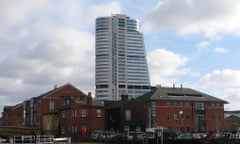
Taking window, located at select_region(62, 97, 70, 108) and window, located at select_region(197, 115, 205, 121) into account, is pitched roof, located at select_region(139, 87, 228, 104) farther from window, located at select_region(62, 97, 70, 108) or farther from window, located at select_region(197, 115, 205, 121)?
window, located at select_region(62, 97, 70, 108)

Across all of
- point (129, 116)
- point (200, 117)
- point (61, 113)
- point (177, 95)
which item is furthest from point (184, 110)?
point (61, 113)

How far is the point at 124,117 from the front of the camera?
8938 cm

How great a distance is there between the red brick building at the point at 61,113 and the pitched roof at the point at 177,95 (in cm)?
1597

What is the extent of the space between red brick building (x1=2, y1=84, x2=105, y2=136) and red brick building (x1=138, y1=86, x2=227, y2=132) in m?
16.1

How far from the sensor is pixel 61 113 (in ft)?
305

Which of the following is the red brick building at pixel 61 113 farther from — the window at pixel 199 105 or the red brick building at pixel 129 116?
the window at pixel 199 105

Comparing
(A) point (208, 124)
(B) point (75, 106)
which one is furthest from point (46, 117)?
(A) point (208, 124)

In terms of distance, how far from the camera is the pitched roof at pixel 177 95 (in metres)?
104

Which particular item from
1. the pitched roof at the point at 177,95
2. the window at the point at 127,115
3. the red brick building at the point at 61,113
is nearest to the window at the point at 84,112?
the red brick building at the point at 61,113

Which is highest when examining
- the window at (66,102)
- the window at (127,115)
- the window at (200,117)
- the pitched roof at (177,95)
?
the pitched roof at (177,95)

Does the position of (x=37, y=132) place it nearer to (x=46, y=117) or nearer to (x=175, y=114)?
(x=46, y=117)

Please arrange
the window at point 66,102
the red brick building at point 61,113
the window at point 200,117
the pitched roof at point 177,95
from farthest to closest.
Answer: the window at point 200,117 → the pitched roof at point 177,95 → the window at point 66,102 → the red brick building at point 61,113

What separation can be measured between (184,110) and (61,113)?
2991cm

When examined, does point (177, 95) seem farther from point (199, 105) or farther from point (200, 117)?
point (200, 117)
